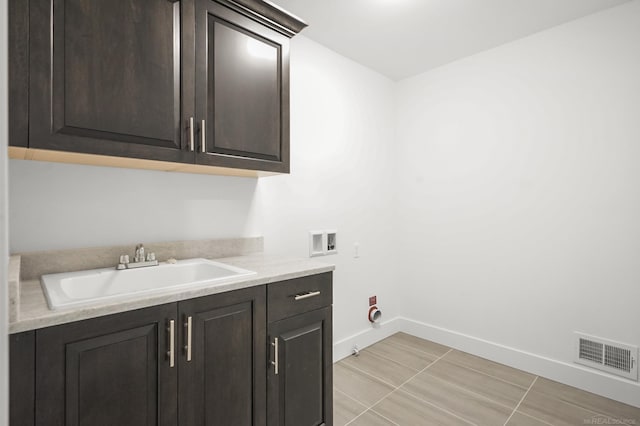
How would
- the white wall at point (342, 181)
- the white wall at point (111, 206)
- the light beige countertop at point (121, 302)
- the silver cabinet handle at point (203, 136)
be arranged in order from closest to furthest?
the light beige countertop at point (121, 302) < the white wall at point (111, 206) < the silver cabinet handle at point (203, 136) < the white wall at point (342, 181)

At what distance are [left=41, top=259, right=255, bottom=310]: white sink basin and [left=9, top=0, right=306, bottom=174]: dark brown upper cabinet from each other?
0.47 meters

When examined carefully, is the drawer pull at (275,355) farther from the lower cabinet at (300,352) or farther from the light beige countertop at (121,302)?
the light beige countertop at (121,302)

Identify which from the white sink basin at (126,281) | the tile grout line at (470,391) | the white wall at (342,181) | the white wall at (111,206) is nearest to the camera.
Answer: the white sink basin at (126,281)

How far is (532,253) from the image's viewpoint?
2336 millimetres

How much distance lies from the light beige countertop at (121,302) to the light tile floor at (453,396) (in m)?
0.96

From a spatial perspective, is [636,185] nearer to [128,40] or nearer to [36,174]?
[128,40]

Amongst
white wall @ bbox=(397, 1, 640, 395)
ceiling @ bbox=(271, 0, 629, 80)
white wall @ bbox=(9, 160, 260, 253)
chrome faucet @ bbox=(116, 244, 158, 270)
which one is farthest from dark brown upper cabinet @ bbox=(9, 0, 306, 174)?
white wall @ bbox=(397, 1, 640, 395)

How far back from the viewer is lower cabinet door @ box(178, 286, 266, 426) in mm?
1104

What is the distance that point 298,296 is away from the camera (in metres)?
1.45

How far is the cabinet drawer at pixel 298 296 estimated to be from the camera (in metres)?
1.36

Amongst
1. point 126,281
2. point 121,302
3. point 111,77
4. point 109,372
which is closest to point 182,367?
point 109,372

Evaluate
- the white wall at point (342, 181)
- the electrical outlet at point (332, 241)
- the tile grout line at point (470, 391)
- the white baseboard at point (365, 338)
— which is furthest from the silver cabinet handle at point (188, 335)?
the tile grout line at point (470, 391)

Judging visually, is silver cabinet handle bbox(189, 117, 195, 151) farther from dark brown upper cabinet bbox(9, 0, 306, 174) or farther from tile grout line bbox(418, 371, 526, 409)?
tile grout line bbox(418, 371, 526, 409)

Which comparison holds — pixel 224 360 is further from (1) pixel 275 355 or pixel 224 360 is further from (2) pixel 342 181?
(2) pixel 342 181
